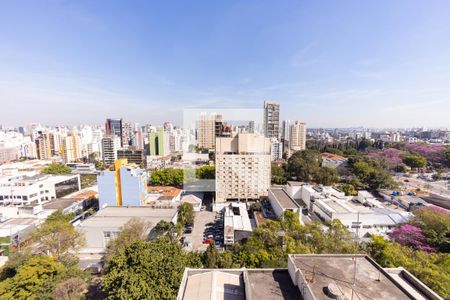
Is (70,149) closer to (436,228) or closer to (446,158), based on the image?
(436,228)

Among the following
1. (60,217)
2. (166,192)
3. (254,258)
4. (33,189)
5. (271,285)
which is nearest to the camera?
(271,285)

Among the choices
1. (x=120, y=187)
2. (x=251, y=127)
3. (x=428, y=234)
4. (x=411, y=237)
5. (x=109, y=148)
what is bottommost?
(x=411, y=237)

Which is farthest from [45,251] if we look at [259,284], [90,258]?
[259,284]

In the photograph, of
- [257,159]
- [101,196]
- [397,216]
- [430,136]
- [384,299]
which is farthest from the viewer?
[430,136]

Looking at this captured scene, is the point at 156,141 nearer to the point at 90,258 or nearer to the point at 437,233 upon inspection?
the point at 90,258

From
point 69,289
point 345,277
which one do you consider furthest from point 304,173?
point 69,289

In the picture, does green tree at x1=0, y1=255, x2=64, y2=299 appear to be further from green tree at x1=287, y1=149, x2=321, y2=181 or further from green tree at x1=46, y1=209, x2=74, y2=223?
green tree at x1=287, y1=149, x2=321, y2=181

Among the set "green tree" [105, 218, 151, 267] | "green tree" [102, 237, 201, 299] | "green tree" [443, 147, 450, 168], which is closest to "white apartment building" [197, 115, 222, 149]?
"green tree" [105, 218, 151, 267]
